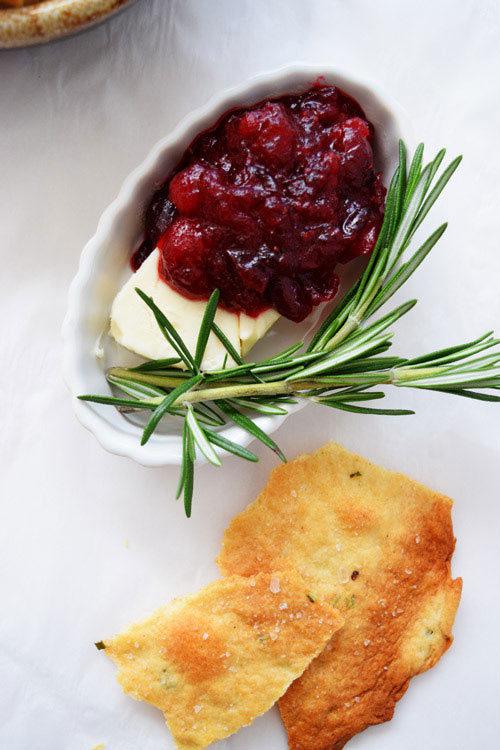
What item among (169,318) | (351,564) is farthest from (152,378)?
(351,564)

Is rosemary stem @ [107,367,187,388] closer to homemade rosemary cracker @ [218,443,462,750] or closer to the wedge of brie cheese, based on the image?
Result: the wedge of brie cheese

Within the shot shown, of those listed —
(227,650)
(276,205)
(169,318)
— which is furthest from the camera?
(227,650)

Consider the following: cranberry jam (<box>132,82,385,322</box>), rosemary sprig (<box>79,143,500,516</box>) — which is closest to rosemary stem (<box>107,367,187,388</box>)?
rosemary sprig (<box>79,143,500,516</box>)

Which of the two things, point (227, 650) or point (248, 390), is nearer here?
point (248, 390)

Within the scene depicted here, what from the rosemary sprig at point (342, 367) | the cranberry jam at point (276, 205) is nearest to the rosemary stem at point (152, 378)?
the rosemary sprig at point (342, 367)

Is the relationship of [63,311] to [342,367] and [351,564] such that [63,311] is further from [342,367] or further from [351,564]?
[351,564]

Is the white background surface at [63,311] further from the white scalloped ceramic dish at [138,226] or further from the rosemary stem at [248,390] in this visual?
Result: the rosemary stem at [248,390]

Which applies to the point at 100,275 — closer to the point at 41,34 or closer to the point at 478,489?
the point at 41,34
